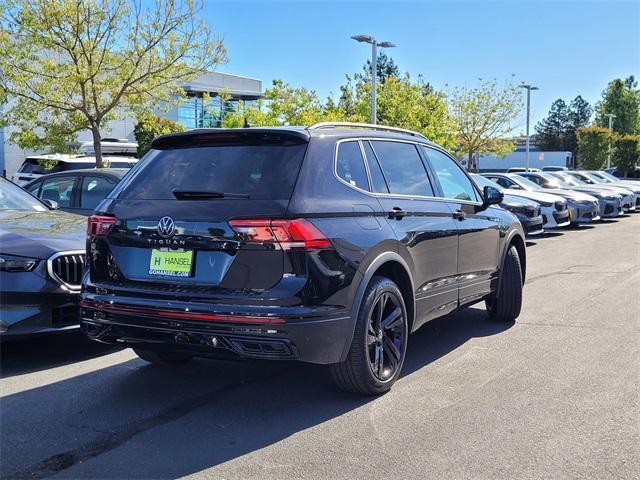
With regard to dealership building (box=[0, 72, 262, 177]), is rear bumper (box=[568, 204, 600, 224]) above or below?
below

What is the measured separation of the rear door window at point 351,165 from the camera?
4.45 m

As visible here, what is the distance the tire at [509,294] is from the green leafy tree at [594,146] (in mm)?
41088

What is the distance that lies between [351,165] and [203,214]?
1167 millimetres

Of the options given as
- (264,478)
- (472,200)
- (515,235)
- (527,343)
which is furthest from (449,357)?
(264,478)

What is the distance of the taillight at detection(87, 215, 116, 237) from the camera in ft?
14.3

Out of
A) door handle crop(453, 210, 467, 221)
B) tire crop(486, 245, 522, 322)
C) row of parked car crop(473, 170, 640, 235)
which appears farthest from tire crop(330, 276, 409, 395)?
row of parked car crop(473, 170, 640, 235)

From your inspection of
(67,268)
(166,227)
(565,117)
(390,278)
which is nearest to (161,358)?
(67,268)

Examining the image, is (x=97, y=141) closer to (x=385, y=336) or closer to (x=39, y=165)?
(x=39, y=165)

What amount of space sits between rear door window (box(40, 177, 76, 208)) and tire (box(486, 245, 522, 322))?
580 cm

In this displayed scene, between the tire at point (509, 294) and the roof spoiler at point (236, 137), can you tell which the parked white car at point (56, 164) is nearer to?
the tire at point (509, 294)

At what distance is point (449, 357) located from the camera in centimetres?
554

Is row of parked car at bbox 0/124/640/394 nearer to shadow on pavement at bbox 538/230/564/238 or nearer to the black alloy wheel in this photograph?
the black alloy wheel

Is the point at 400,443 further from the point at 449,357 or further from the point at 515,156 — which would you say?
the point at 515,156

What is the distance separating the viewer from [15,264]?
520cm
